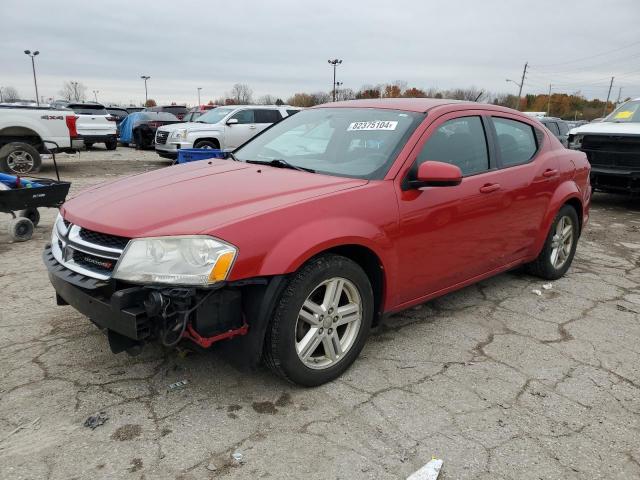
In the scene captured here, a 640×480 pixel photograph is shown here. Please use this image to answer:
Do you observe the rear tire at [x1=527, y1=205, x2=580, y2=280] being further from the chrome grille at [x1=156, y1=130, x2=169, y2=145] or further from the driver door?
the chrome grille at [x1=156, y1=130, x2=169, y2=145]

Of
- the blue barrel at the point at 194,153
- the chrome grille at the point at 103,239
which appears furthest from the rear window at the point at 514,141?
the blue barrel at the point at 194,153

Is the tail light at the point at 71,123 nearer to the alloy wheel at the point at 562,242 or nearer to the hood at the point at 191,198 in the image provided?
the hood at the point at 191,198

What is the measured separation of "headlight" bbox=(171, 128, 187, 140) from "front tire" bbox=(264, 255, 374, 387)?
1145 centimetres

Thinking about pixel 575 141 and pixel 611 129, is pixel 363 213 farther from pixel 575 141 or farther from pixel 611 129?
pixel 575 141

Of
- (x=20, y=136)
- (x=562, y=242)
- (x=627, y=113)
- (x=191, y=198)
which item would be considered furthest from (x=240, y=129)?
(x=191, y=198)

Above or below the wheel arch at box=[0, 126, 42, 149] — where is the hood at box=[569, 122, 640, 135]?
above

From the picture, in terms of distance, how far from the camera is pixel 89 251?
2686 millimetres

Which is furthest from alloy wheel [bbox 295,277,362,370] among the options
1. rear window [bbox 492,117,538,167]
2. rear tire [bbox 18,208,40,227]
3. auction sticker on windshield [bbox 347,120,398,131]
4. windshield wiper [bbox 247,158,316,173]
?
rear tire [bbox 18,208,40,227]

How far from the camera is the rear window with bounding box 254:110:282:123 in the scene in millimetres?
14461

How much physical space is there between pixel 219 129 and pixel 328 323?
38.6 feet

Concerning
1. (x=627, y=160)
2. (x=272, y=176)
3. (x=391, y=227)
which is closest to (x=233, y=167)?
(x=272, y=176)

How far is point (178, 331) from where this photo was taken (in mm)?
2439

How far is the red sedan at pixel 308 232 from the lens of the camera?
8.08 ft

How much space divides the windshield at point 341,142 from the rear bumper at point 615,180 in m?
6.72
